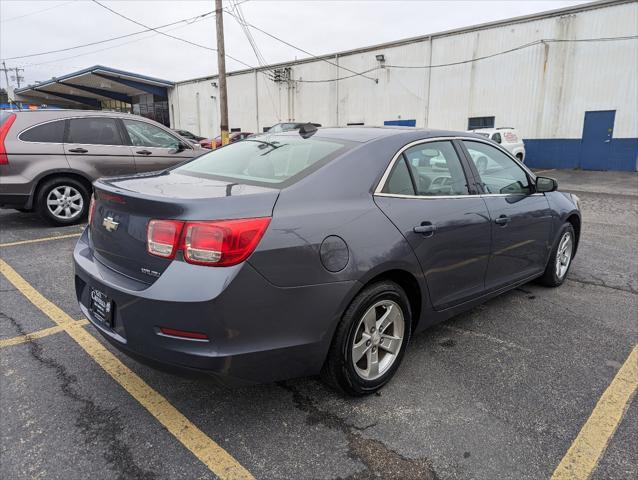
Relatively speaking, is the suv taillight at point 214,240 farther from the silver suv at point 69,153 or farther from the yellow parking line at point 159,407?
the silver suv at point 69,153

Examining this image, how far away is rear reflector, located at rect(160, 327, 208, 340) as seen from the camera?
2.05 meters

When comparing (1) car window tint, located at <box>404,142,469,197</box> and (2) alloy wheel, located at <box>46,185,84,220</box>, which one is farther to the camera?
(2) alloy wheel, located at <box>46,185,84,220</box>

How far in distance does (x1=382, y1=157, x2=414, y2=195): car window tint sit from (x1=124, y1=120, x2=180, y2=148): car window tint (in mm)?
5761

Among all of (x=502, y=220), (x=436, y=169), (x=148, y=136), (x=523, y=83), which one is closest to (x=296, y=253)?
(x=436, y=169)

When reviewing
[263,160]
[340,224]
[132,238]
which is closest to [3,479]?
[132,238]

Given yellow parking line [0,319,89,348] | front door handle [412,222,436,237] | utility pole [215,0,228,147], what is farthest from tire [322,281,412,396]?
utility pole [215,0,228,147]

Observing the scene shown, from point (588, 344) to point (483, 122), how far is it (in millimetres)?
18783

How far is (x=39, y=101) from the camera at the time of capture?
52281 mm

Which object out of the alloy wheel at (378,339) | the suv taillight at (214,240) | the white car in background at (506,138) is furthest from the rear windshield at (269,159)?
the white car in background at (506,138)

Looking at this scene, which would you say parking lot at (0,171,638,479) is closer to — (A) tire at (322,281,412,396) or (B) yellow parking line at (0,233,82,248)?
(A) tire at (322,281,412,396)

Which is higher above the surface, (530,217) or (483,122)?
(483,122)

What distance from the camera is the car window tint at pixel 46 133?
6.41 metres

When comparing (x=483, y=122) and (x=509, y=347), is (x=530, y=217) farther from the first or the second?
(x=483, y=122)

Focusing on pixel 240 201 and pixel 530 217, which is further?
pixel 530 217
